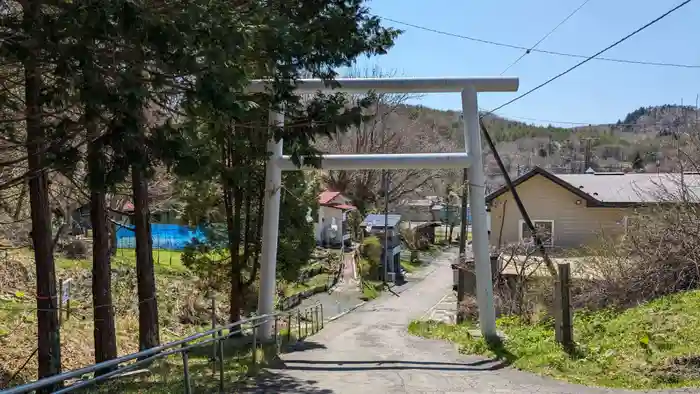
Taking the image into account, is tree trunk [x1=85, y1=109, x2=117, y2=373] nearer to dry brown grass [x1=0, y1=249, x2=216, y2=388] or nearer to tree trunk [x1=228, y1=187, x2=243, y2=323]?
dry brown grass [x1=0, y1=249, x2=216, y2=388]

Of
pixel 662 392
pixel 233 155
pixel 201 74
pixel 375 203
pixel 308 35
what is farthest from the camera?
pixel 375 203

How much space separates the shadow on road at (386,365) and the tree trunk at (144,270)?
10.7 ft

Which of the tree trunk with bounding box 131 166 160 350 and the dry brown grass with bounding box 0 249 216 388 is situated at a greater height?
the tree trunk with bounding box 131 166 160 350

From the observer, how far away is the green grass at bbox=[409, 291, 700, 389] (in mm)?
9516

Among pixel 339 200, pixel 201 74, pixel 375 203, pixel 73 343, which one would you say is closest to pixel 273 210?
pixel 73 343

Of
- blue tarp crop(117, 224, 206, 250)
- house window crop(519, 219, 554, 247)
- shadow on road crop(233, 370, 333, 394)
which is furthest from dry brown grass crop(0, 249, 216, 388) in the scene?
house window crop(519, 219, 554, 247)

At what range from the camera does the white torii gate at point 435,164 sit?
49.2 ft

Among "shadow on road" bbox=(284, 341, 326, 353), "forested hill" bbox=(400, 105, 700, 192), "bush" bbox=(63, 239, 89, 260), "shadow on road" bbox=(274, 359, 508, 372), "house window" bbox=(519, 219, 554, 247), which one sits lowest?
"shadow on road" bbox=(284, 341, 326, 353)

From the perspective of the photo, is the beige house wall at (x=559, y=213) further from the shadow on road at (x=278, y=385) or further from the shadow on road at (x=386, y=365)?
the shadow on road at (x=278, y=385)

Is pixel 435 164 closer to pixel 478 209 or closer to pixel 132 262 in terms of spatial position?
pixel 478 209

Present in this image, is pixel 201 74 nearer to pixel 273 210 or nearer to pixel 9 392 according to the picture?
pixel 9 392

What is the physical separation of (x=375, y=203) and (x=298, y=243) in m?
44.7

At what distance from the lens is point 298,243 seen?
2019 centimetres

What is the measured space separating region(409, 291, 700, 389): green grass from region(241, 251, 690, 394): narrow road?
484 millimetres
